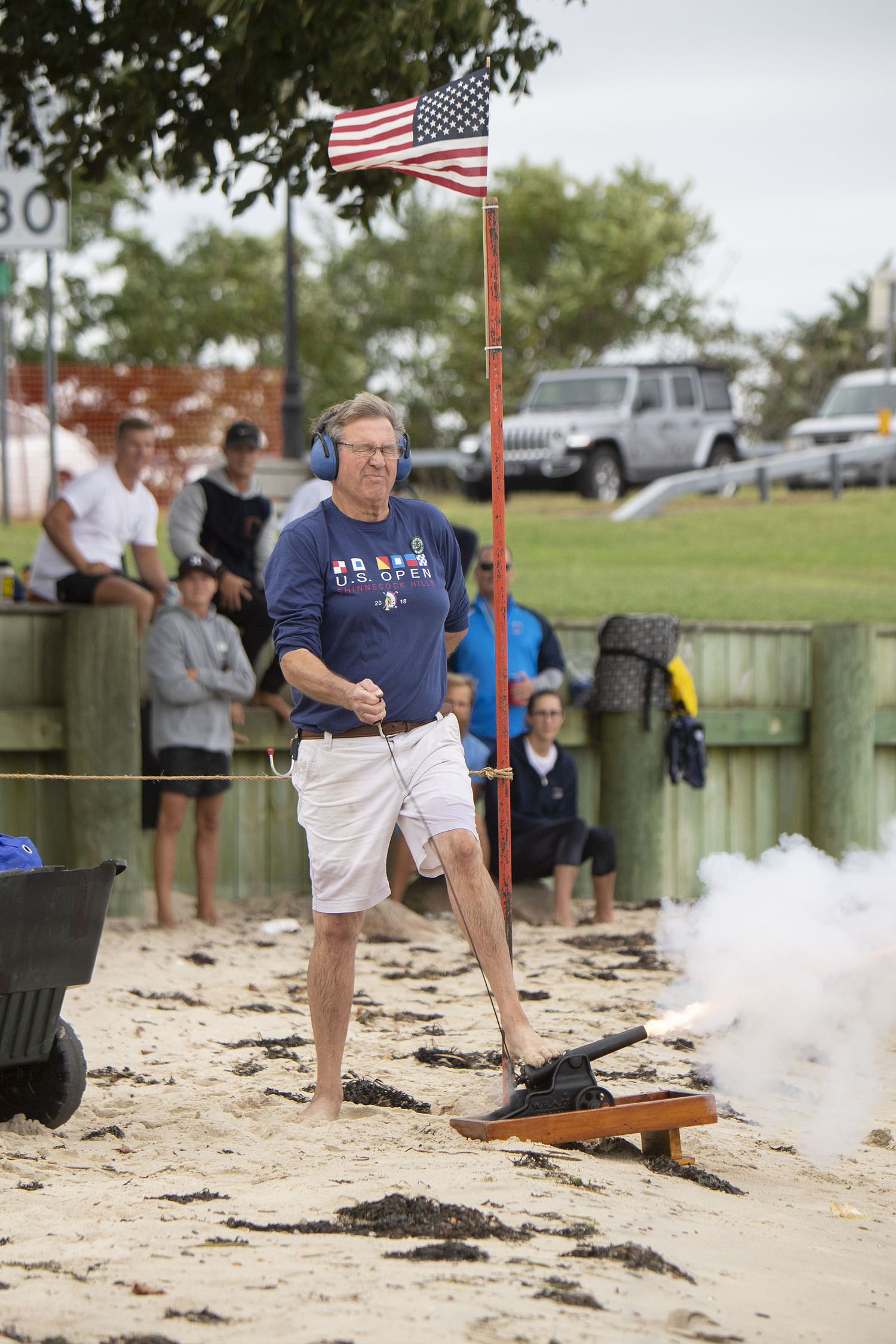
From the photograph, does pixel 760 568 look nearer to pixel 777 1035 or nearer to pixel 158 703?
pixel 158 703

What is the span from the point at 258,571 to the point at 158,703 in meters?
1.25

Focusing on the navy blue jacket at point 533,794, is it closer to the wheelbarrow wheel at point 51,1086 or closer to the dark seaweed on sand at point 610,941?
the dark seaweed on sand at point 610,941

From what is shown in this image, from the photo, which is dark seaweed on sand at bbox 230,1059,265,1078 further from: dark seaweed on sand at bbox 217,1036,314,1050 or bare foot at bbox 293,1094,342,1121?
bare foot at bbox 293,1094,342,1121

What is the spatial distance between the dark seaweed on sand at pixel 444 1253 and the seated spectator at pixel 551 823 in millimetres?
5083

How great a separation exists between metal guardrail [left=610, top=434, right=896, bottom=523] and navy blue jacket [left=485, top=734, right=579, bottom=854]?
11.4 m

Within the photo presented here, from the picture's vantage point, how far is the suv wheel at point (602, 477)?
2178cm

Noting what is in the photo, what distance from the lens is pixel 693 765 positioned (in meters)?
9.17

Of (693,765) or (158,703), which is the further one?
(693,765)

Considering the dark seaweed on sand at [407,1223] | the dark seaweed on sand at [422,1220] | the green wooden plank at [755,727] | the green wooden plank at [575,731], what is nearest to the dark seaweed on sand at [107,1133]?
the dark seaweed on sand at [407,1223]

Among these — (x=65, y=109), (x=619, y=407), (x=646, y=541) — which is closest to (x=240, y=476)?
(x=65, y=109)

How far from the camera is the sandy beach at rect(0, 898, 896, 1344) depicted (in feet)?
10.2

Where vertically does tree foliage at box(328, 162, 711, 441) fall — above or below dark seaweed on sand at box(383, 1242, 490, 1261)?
above

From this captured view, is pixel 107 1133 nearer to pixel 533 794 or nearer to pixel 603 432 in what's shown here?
pixel 533 794

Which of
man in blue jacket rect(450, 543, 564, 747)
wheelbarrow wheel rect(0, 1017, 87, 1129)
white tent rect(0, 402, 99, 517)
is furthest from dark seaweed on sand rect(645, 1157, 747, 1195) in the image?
white tent rect(0, 402, 99, 517)
